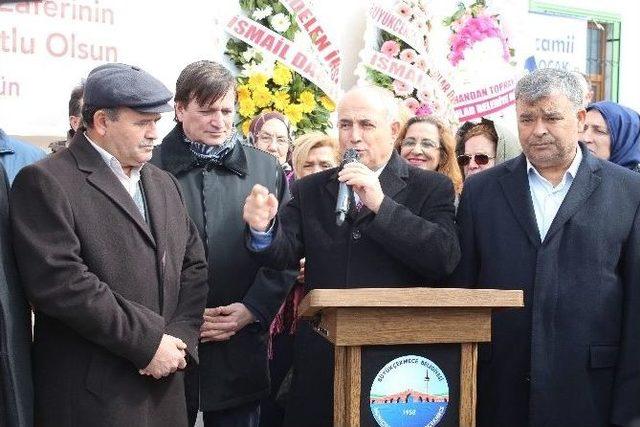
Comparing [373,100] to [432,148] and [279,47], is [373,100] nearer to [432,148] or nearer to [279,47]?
[432,148]

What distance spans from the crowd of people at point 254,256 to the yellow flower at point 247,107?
3209 millimetres

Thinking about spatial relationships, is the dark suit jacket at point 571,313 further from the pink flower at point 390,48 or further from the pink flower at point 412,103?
the pink flower at point 390,48

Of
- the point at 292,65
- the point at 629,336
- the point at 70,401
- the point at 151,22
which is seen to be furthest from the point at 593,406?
the point at 292,65

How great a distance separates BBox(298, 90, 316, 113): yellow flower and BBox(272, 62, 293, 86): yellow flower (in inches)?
6.2

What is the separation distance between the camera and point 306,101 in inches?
288

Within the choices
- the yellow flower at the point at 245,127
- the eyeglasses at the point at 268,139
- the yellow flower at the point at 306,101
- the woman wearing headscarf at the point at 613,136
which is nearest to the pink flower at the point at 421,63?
the yellow flower at the point at 306,101

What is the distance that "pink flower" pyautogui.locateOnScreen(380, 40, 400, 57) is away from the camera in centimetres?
816

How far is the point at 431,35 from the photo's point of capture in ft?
27.9

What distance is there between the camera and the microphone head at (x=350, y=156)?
11.0ft

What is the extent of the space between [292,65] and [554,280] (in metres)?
4.39

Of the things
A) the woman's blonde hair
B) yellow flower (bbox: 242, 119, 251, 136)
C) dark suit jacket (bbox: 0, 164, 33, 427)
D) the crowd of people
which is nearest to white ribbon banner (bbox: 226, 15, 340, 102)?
yellow flower (bbox: 242, 119, 251, 136)

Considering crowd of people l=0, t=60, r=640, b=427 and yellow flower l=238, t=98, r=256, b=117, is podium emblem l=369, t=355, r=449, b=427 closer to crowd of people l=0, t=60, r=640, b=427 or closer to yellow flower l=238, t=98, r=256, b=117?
crowd of people l=0, t=60, r=640, b=427

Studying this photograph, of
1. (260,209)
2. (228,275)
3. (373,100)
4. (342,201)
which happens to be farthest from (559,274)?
(228,275)

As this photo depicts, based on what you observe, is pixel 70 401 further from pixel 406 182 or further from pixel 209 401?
pixel 406 182
